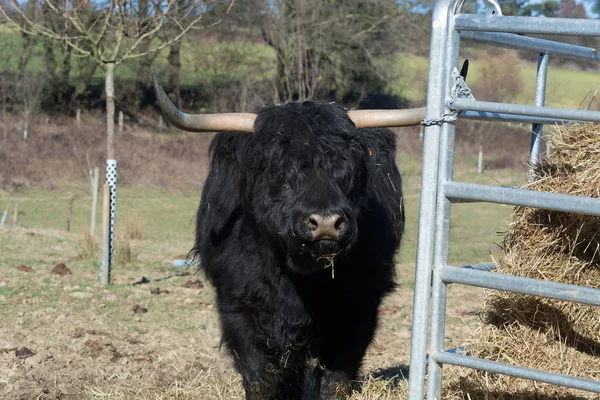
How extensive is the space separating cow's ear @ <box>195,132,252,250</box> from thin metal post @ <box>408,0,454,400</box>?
1.54 meters

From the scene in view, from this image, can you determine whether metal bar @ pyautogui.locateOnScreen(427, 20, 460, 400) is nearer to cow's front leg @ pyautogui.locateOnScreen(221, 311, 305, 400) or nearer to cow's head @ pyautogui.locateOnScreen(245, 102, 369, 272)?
cow's head @ pyautogui.locateOnScreen(245, 102, 369, 272)

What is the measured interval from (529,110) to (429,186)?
51 cm

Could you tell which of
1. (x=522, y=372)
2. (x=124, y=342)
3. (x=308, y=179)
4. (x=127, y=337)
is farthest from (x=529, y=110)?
(x=127, y=337)

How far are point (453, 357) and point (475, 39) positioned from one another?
133cm

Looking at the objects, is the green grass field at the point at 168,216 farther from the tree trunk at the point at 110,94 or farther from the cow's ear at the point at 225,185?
the cow's ear at the point at 225,185

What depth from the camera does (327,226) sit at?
143 inches

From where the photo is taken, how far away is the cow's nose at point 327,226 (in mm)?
3646

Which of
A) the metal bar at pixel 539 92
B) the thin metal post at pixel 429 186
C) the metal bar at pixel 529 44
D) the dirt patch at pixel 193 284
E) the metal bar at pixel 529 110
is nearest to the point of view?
the metal bar at pixel 529 110

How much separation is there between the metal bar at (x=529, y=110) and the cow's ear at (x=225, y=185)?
1699mm

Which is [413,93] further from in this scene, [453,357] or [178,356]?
[453,357]

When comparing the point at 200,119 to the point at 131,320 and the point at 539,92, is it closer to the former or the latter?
the point at 539,92

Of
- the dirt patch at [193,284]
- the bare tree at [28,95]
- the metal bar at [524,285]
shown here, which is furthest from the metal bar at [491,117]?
the bare tree at [28,95]

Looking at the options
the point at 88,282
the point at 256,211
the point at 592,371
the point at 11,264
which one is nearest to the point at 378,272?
the point at 256,211

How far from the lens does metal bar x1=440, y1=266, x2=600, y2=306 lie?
273 centimetres
